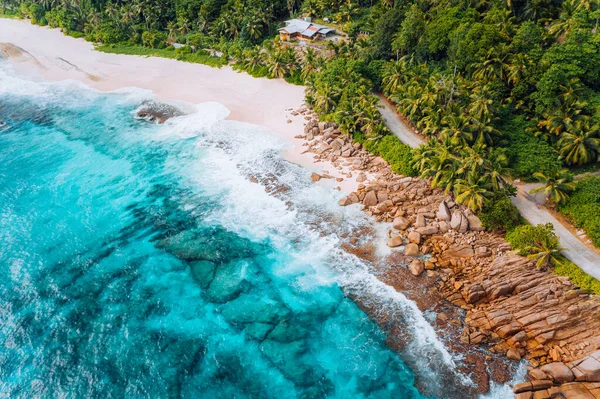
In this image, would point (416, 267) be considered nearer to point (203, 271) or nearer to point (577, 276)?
point (577, 276)

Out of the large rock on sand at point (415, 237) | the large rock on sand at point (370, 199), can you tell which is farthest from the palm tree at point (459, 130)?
the large rock on sand at point (415, 237)

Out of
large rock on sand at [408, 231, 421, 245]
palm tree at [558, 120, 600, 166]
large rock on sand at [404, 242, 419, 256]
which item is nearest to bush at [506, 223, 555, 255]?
large rock on sand at [408, 231, 421, 245]

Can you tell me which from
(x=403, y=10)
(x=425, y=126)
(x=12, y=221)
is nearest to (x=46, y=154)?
(x=12, y=221)

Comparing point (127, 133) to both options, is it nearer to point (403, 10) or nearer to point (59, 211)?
point (59, 211)

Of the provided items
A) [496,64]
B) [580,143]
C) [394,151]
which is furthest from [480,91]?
[394,151]

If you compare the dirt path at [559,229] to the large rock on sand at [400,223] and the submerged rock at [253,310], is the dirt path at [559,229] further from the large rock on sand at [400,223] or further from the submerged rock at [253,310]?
the submerged rock at [253,310]

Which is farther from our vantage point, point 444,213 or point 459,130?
point 459,130

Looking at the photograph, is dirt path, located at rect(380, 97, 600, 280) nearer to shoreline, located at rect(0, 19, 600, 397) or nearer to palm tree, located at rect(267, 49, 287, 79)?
shoreline, located at rect(0, 19, 600, 397)
